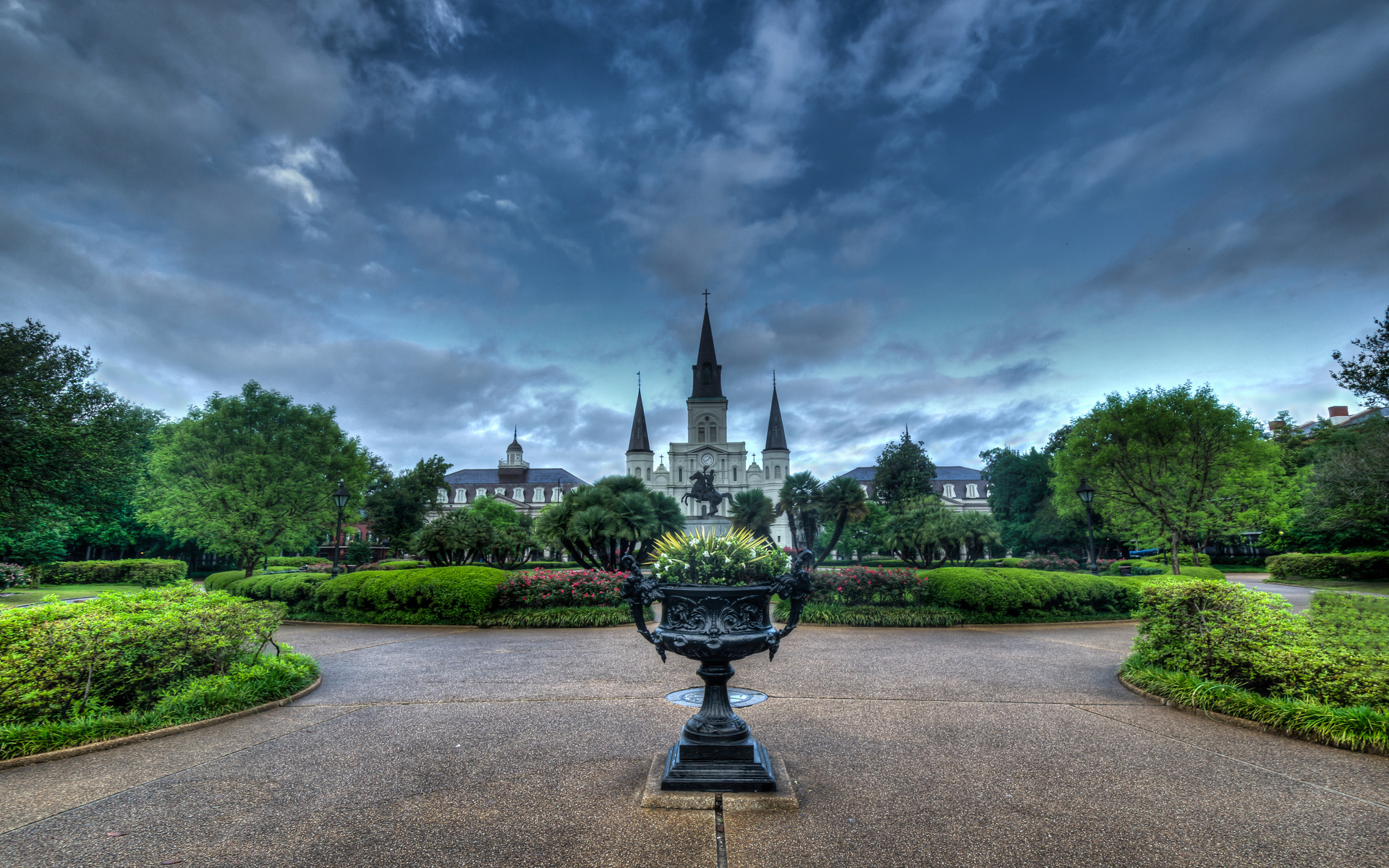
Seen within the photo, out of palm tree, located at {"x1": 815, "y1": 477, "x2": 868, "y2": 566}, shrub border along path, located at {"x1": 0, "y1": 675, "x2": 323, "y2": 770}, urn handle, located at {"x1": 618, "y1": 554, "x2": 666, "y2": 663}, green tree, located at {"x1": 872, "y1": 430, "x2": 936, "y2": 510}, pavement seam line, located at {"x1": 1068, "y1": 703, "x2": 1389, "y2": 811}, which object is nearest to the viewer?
pavement seam line, located at {"x1": 1068, "y1": 703, "x2": 1389, "y2": 811}

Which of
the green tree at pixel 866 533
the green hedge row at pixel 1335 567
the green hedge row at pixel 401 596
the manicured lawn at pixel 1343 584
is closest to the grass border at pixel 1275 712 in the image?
the green hedge row at pixel 401 596

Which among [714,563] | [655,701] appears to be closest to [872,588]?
[655,701]

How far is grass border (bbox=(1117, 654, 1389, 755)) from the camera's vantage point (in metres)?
4.83

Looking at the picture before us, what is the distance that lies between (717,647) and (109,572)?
3746 centimetres

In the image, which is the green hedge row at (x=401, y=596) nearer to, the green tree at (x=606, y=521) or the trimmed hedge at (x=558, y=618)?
the trimmed hedge at (x=558, y=618)

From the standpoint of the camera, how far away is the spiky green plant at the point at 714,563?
4398 mm

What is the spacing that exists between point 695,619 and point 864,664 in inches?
213

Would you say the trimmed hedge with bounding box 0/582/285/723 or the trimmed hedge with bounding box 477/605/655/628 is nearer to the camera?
the trimmed hedge with bounding box 0/582/285/723

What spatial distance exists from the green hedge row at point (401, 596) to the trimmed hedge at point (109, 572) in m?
18.8

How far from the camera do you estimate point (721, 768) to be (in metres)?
4.02

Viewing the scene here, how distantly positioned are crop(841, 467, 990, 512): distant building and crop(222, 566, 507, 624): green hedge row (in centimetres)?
5463

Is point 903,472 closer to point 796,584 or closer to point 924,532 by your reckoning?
point 924,532

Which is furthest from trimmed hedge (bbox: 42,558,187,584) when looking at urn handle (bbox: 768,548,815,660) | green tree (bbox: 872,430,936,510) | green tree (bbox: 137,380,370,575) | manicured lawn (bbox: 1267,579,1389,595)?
manicured lawn (bbox: 1267,579,1389,595)

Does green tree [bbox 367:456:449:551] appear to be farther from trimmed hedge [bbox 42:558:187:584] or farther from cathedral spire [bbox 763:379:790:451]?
cathedral spire [bbox 763:379:790:451]
